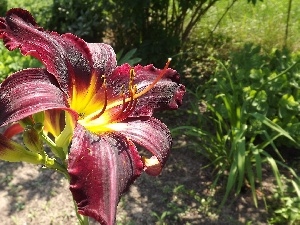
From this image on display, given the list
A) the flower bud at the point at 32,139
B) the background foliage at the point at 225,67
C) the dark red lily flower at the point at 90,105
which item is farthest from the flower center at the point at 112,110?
the background foliage at the point at 225,67

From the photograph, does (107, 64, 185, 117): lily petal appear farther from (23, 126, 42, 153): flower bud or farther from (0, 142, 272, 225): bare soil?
(0, 142, 272, 225): bare soil

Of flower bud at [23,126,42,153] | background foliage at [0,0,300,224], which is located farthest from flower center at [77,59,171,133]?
background foliage at [0,0,300,224]

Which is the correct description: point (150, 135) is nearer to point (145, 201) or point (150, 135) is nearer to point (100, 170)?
point (100, 170)

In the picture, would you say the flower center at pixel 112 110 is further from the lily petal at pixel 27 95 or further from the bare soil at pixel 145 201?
the bare soil at pixel 145 201

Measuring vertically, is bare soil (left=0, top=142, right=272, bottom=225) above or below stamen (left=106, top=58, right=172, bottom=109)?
below

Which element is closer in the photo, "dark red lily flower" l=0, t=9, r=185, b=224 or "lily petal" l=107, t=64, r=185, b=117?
"dark red lily flower" l=0, t=9, r=185, b=224

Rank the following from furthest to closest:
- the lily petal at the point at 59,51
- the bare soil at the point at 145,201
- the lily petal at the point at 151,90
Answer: the bare soil at the point at 145,201
the lily petal at the point at 151,90
the lily petal at the point at 59,51

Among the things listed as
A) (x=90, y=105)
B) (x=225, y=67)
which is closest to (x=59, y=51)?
(x=90, y=105)
